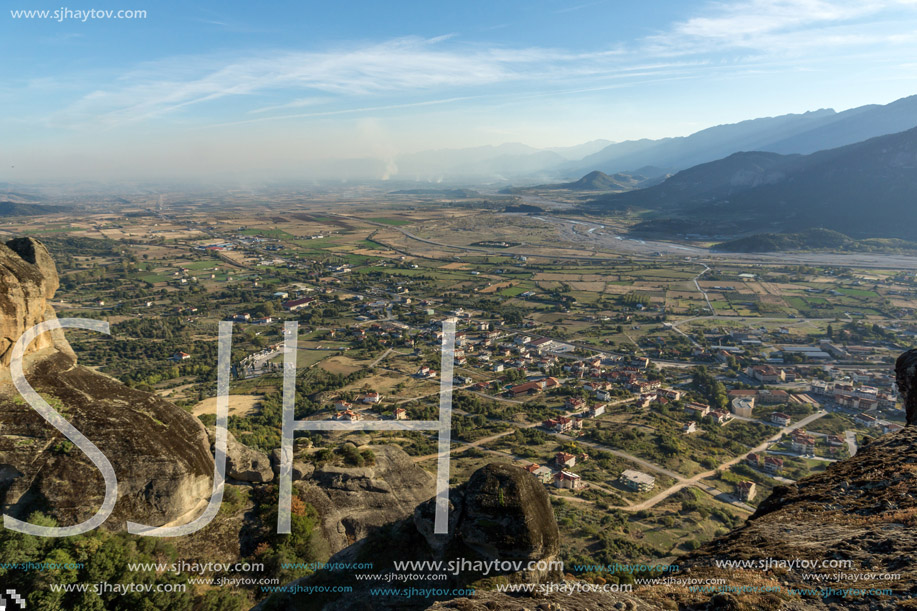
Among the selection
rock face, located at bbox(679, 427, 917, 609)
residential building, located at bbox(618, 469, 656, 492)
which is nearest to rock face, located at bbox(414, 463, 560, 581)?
rock face, located at bbox(679, 427, 917, 609)

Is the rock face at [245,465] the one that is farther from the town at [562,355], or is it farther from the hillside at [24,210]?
the hillside at [24,210]

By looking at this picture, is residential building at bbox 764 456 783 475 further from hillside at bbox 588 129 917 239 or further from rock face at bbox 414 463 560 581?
hillside at bbox 588 129 917 239

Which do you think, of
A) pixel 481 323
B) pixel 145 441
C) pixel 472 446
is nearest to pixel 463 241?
pixel 481 323

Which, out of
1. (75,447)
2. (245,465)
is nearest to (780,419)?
(245,465)

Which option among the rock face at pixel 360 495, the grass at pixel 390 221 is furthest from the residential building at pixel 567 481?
the grass at pixel 390 221

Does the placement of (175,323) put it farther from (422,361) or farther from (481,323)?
(481,323)

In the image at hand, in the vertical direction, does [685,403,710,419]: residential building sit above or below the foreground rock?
below

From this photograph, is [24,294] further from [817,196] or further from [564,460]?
[817,196]
